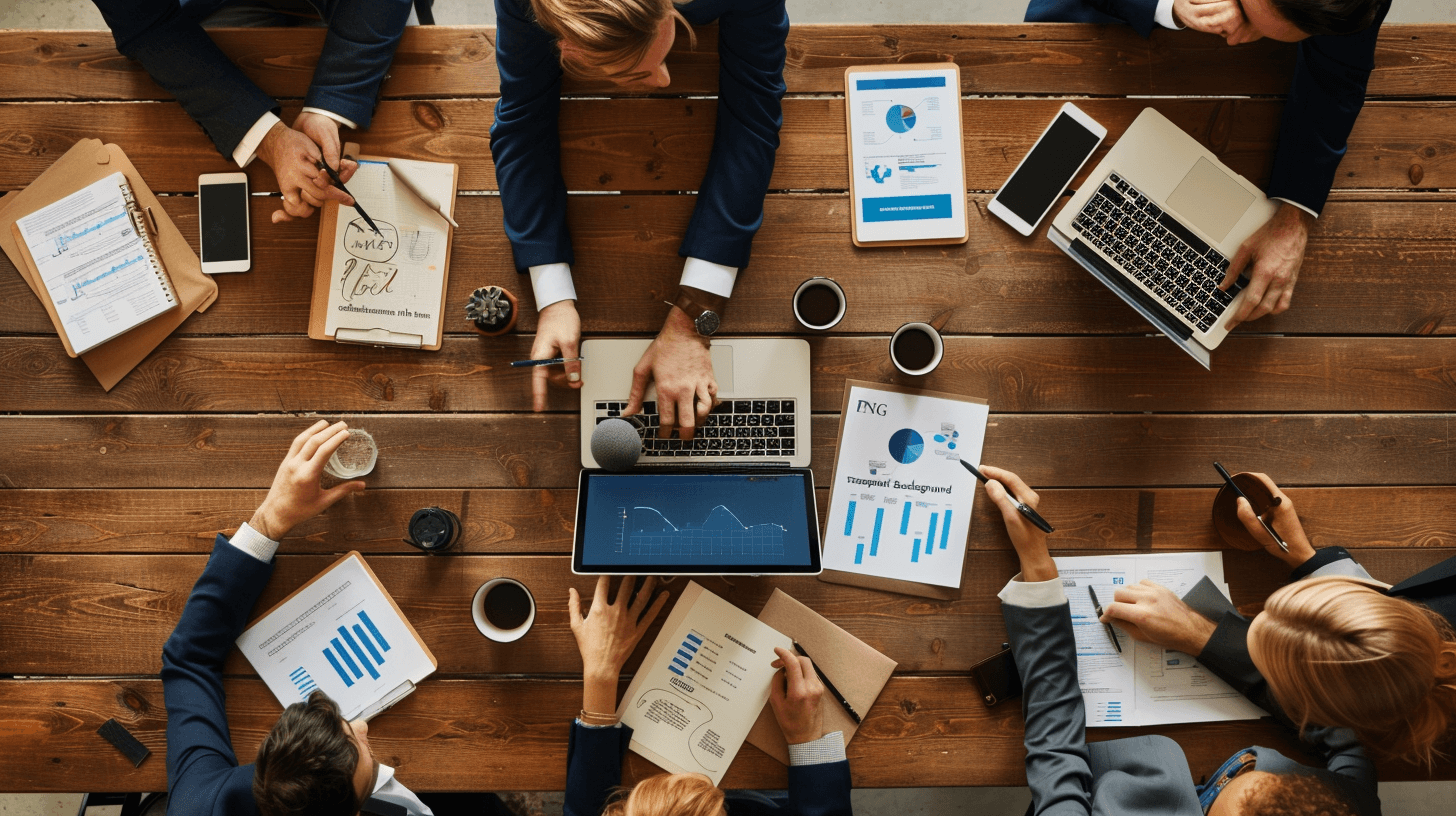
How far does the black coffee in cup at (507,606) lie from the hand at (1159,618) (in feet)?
3.80

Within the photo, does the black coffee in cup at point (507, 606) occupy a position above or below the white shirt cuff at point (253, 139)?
below

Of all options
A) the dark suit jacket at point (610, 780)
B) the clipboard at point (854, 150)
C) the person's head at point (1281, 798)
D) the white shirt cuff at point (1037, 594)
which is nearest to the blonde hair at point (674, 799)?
the dark suit jacket at point (610, 780)

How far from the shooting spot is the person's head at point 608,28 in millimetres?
1142

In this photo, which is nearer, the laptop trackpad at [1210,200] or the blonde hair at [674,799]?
the blonde hair at [674,799]

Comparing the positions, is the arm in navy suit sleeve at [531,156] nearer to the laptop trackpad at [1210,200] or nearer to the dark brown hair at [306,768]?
the dark brown hair at [306,768]

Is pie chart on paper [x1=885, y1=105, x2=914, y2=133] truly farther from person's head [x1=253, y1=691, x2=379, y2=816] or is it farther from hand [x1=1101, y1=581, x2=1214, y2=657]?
person's head [x1=253, y1=691, x2=379, y2=816]

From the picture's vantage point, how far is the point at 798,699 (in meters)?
1.46

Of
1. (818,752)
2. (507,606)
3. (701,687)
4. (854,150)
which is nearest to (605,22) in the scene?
(854,150)

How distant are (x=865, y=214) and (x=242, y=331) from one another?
4.28ft

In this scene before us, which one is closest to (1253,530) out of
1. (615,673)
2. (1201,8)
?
(1201,8)

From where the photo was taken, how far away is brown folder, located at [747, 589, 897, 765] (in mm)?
1530

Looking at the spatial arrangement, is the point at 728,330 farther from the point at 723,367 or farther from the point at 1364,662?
the point at 1364,662

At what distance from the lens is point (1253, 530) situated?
151cm

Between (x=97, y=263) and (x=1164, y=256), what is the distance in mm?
2145
